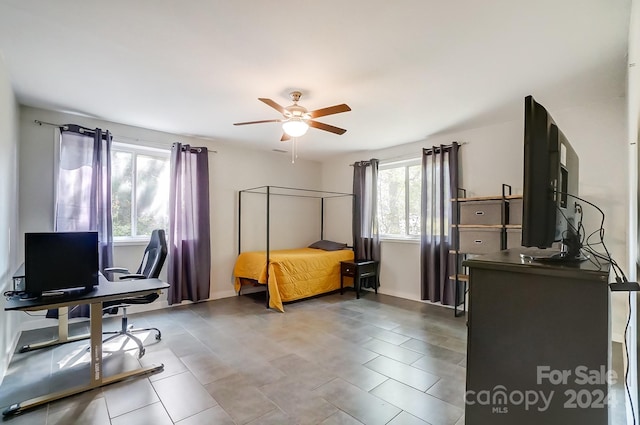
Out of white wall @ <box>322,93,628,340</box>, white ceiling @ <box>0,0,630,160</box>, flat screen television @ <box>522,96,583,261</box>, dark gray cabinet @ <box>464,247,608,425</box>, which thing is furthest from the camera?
white wall @ <box>322,93,628,340</box>

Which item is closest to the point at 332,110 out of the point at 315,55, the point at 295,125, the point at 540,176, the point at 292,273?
the point at 295,125

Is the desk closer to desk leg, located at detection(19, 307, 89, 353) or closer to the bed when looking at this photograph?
desk leg, located at detection(19, 307, 89, 353)

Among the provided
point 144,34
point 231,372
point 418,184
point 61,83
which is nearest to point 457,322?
point 418,184

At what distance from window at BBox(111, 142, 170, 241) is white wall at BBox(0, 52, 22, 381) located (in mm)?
973

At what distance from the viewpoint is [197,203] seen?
14.3 ft

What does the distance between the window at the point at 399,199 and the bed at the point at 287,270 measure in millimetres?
865

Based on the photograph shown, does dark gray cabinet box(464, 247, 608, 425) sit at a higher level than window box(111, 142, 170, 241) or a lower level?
lower

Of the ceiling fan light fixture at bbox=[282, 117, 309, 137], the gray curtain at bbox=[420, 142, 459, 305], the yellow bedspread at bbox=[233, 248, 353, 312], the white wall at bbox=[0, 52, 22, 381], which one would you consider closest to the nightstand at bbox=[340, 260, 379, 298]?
the yellow bedspread at bbox=[233, 248, 353, 312]

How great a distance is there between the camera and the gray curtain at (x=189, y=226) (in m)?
4.15

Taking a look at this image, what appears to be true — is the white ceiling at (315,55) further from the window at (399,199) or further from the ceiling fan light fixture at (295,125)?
the window at (399,199)

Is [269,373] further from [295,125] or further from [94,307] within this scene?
[295,125]

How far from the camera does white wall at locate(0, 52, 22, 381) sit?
233cm

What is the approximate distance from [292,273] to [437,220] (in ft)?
7.17

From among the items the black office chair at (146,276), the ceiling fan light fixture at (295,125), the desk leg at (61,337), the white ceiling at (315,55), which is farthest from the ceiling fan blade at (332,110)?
the desk leg at (61,337)
